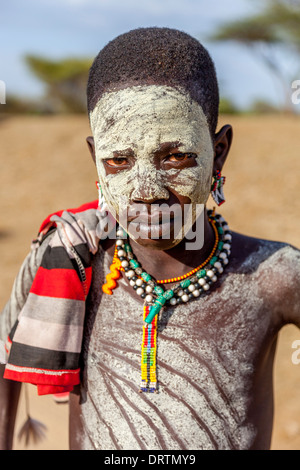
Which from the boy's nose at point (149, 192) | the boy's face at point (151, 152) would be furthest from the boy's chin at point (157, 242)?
the boy's nose at point (149, 192)

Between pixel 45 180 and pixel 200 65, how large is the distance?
1046 centimetres

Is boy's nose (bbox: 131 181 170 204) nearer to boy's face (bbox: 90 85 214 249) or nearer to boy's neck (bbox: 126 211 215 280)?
boy's face (bbox: 90 85 214 249)

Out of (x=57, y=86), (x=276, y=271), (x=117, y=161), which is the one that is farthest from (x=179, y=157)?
(x=57, y=86)

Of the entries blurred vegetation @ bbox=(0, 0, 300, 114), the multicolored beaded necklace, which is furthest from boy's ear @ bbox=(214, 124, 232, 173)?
blurred vegetation @ bbox=(0, 0, 300, 114)

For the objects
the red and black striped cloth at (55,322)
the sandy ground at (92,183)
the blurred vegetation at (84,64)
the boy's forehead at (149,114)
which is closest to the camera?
the boy's forehead at (149,114)

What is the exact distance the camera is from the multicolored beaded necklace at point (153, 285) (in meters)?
1.79

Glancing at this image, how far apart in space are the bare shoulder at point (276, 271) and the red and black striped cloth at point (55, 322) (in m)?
0.56

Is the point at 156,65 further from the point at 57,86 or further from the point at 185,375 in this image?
the point at 57,86

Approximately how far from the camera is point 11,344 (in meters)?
1.83

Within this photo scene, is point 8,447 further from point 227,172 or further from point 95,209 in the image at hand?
point 227,172

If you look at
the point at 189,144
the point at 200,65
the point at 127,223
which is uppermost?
the point at 200,65

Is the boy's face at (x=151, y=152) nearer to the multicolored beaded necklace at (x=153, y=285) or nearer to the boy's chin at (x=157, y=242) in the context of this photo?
the boy's chin at (x=157, y=242)

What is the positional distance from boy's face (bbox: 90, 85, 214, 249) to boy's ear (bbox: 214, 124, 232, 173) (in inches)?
4.8
